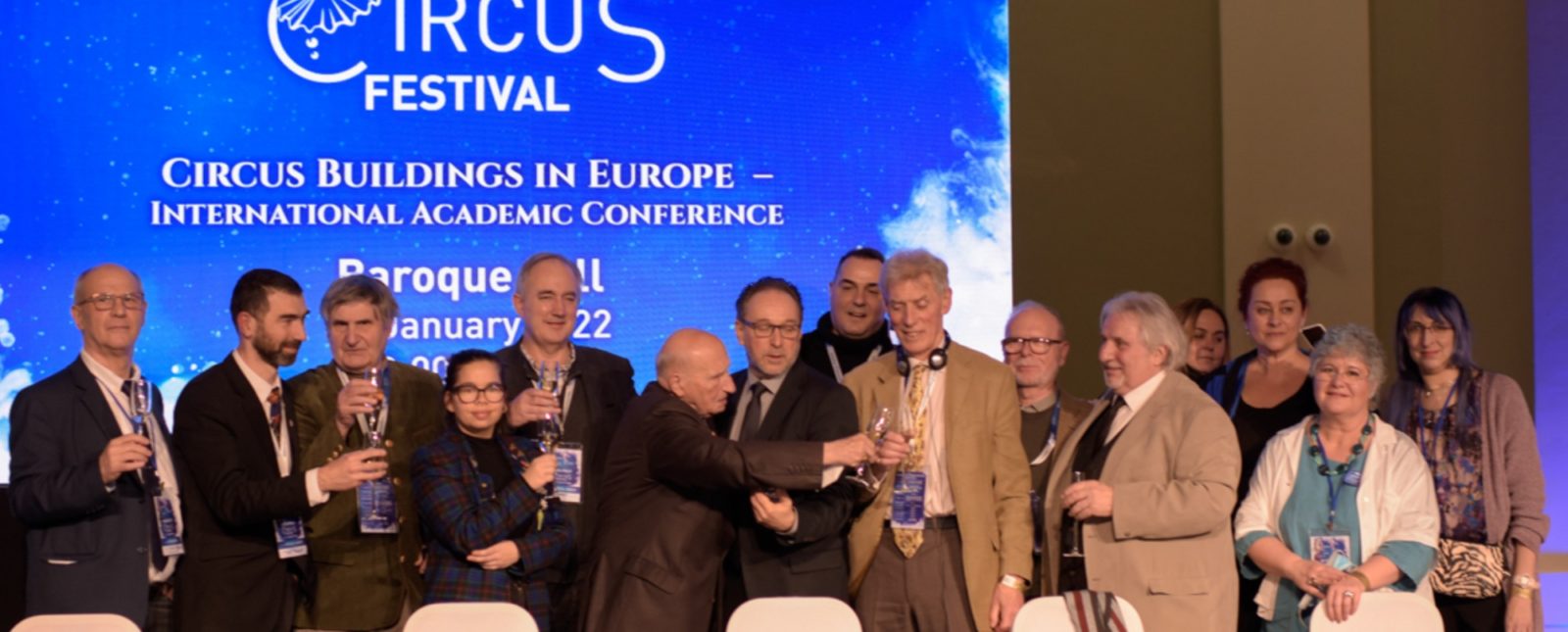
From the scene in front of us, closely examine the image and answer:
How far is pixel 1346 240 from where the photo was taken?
249 inches

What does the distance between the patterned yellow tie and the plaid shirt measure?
91 cm

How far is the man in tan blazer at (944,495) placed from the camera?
410 centimetres

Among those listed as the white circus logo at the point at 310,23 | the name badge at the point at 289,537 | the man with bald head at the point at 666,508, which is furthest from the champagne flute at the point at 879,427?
the white circus logo at the point at 310,23

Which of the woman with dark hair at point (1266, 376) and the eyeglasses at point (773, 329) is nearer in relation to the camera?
the eyeglasses at point (773, 329)

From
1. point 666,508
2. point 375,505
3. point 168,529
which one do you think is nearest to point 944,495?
point 666,508

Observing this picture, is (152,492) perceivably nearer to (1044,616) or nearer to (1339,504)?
(1044,616)

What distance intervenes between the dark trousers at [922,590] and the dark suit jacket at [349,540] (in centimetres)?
126

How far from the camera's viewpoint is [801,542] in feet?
13.3

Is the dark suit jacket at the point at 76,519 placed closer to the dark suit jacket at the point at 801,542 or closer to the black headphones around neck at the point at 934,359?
the dark suit jacket at the point at 801,542

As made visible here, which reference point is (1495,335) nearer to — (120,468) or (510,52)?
(510,52)

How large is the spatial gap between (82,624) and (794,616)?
5.67 feet

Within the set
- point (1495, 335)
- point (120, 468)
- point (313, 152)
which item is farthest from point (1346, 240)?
point (120, 468)

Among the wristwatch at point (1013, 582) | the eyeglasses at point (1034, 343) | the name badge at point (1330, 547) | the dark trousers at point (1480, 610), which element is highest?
the eyeglasses at point (1034, 343)

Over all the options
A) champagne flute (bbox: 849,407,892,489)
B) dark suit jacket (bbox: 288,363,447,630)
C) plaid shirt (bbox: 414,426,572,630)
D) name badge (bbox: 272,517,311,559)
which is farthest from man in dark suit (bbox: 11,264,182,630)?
champagne flute (bbox: 849,407,892,489)
